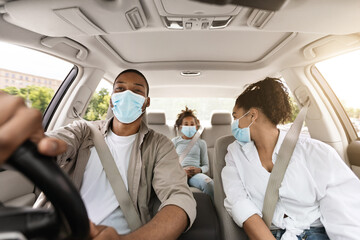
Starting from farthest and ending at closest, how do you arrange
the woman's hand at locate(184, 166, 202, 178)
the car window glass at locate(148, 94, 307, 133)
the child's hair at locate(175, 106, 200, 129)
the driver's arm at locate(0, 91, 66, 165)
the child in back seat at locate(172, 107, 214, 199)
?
1. the car window glass at locate(148, 94, 307, 133)
2. the child's hair at locate(175, 106, 200, 129)
3. the child in back seat at locate(172, 107, 214, 199)
4. the woman's hand at locate(184, 166, 202, 178)
5. the driver's arm at locate(0, 91, 66, 165)

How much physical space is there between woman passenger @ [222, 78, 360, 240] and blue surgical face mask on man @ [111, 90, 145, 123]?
2.36ft

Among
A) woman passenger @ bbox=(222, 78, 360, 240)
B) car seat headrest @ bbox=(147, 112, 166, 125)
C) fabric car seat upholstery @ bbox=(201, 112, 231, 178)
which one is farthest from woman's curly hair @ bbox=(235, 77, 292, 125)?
car seat headrest @ bbox=(147, 112, 166, 125)

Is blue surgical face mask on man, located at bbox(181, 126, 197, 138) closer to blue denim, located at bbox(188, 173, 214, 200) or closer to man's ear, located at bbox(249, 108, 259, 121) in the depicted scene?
blue denim, located at bbox(188, 173, 214, 200)

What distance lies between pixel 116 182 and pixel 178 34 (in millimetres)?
1222

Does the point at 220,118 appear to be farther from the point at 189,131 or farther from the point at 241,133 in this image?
the point at 241,133

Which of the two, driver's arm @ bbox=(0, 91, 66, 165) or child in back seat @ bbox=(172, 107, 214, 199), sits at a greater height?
driver's arm @ bbox=(0, 91, 66, 165)

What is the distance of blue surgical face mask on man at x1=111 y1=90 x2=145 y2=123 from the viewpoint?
1.41 m

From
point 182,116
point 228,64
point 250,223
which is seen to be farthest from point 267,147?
point 182,116

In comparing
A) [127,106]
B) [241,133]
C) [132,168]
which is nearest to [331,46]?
[241,133]

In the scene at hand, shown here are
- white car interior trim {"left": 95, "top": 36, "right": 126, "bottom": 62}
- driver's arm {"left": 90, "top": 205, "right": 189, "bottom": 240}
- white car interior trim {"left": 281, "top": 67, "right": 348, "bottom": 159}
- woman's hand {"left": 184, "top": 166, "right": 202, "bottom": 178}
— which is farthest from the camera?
woman's hand {"left": 184, "top": 166, "right": 202, "bottom": 178}

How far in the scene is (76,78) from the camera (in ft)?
6.96

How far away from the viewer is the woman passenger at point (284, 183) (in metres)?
1.10

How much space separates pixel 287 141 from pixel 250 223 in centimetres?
56

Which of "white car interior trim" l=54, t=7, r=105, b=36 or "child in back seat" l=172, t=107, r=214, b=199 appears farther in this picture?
"child in back seat" l=172, t=107, r=214, b=199
